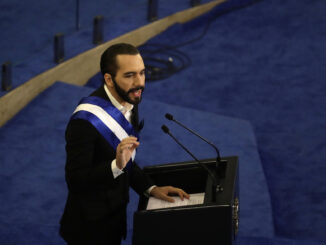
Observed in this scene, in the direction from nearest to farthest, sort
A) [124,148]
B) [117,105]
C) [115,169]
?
[124,148]
[115,169]
[117,105]

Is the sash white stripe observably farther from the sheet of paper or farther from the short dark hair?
the sheet of paper

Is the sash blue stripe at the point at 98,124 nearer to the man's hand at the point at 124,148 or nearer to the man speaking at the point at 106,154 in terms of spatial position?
the man speaking at the point at 106,154

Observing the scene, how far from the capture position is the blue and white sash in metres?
1.69

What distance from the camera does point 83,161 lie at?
166cm

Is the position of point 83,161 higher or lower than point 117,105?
lower

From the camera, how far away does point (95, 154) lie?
1.72 m

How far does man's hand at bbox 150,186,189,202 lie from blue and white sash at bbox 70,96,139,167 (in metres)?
0.19

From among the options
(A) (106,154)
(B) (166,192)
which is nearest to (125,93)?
(A) (106,154)

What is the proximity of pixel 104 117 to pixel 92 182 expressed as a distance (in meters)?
0.18

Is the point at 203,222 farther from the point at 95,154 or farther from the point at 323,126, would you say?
the point at 323,126

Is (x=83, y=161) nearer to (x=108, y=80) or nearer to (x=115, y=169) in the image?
(x=115, y=169)

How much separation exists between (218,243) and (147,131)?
1997 millimetres

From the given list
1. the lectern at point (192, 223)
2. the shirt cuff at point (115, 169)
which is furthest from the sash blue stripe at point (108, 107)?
the lectern at point (192, 223)

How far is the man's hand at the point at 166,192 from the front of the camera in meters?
1.78
